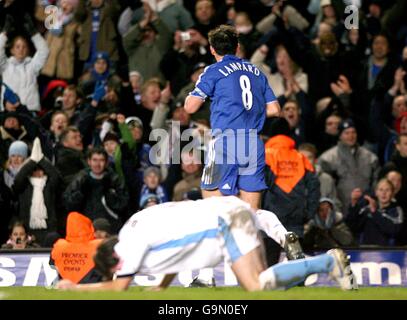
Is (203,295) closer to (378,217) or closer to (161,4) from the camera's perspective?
(378,217)

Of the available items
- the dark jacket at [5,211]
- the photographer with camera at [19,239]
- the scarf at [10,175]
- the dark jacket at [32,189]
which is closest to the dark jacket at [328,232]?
the dark jacket at [32,189]

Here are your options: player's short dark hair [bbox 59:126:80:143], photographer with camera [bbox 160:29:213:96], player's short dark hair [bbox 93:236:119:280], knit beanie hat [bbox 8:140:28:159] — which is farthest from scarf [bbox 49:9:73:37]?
player's short dark hair [bbox 93:236:119:280]

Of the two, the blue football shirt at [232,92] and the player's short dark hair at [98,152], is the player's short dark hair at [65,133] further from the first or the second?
the blue football shirt at [232,92]

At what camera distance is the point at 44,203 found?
15.4 metres

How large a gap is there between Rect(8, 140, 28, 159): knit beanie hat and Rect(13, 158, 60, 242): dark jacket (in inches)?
20.5

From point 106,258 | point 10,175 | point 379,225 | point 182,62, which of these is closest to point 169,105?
point 182,62

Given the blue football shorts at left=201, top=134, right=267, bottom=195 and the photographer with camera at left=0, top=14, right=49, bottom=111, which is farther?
the photographer with camera at left=0, top=14, right=49, bottom=111

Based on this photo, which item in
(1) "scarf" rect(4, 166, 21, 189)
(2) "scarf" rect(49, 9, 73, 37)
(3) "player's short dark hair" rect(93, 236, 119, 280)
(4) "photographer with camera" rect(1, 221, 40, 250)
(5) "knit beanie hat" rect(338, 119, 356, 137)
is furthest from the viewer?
(2) "scarf" rect(49, 9, 73, 37)

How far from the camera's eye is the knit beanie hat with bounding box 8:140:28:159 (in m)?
15.8

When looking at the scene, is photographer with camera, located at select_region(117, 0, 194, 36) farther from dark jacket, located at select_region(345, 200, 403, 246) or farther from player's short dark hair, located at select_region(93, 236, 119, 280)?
player's short dark hair, located at select_region(93, 236, 119, 280)

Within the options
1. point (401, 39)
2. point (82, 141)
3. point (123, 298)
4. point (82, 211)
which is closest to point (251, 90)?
point (123, 298)

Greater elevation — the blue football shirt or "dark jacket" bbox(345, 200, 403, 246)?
the blue football shirt

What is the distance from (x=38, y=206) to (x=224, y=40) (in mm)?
4778

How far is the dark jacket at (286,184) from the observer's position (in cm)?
1319
